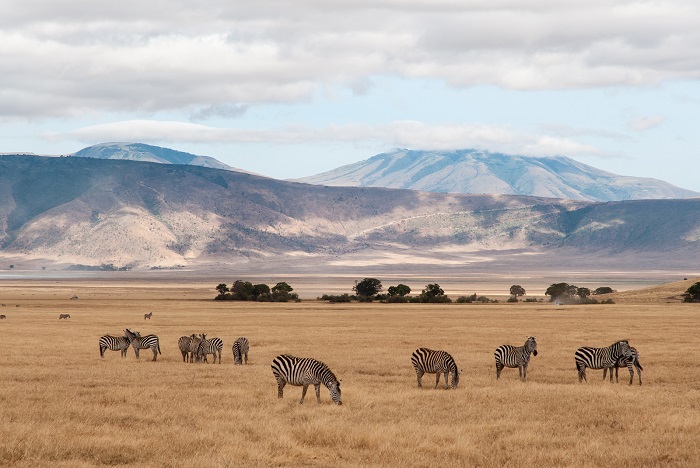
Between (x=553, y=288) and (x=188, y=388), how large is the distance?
102 meters

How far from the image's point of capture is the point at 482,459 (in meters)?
18.1

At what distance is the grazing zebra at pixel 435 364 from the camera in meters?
28.8

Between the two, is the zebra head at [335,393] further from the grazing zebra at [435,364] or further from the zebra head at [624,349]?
the zebra head at [624,349]

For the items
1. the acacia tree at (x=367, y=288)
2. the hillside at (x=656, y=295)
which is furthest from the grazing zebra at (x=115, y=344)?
the acacia tree at (x=367, y=288)

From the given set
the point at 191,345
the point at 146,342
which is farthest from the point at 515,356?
the point at 146,342

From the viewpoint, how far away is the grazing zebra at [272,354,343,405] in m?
24.8

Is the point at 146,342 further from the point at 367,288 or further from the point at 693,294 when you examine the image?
the point at 367,288

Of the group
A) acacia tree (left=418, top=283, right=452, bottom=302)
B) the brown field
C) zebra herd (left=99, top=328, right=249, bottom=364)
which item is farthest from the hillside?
zebra herd (left=99, top=328, right=249, bottom=364)

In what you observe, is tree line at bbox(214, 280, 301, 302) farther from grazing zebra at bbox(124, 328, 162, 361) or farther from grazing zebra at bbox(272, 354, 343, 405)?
grazing zebra at bbox(272, 354, 343, 405)

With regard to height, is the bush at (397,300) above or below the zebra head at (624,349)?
above

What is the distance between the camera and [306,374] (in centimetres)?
2516

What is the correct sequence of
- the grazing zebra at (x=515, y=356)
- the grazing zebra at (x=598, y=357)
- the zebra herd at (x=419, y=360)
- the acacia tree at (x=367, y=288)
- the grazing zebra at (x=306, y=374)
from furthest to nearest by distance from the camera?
the acacia tree at (x=367, y=288) < the grazing zebra at (x=515, y=356) < the grazing zebra at (x=598, y=357) < the zebra herd at (x=419, y=360) < the grazing zebra at (x=306, y=374)

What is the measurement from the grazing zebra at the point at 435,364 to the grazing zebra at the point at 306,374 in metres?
4.60

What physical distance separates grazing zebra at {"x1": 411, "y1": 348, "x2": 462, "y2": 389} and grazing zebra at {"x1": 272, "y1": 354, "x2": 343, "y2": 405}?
15.1 ft
